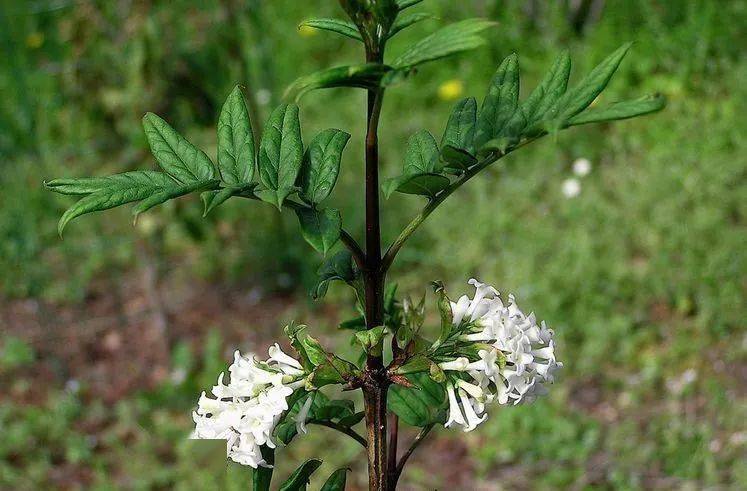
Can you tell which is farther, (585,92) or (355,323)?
(355,323)

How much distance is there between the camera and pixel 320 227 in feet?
2.56

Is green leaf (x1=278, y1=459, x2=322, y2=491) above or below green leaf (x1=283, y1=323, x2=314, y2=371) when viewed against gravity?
below

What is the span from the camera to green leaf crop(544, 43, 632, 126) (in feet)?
2.43

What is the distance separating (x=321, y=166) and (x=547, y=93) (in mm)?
213

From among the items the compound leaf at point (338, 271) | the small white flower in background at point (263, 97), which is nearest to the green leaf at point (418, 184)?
the compound leaf at point (338, 271)

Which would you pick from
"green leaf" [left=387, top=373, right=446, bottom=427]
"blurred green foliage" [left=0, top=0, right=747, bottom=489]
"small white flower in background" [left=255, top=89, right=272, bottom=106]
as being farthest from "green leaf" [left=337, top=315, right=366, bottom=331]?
"small white flower in background" [left=255, top=89, right=272, bottom=106]

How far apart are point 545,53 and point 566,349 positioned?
1919 mm

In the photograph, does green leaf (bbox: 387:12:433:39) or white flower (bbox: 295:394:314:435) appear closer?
green leaf (bbox: 387:12:433:39)

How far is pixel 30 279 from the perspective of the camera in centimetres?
317

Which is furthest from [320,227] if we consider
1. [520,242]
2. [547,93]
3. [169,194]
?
[520,242]

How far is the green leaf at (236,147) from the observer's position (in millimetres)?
852

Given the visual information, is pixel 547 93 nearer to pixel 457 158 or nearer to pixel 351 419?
pixel 457 158

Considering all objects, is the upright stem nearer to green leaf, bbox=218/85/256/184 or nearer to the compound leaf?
the compound leaf

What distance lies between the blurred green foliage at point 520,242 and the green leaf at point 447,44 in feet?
6.94
